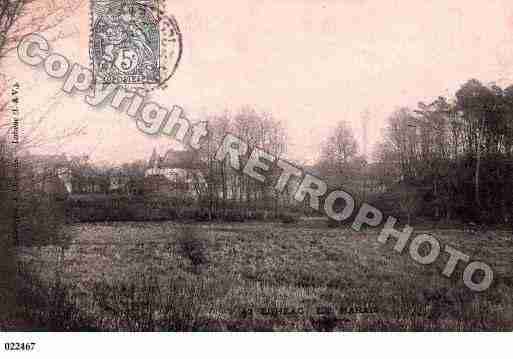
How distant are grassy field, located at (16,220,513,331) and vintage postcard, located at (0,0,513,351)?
0.02m

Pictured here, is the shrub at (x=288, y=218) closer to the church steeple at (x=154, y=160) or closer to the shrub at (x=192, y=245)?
the shrub at (x=192, y=245)

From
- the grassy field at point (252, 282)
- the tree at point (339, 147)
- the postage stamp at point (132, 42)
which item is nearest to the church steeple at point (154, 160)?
the grassy field at point (252, 282)

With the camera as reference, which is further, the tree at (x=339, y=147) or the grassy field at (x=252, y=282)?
the tree at (x=339, y=147)

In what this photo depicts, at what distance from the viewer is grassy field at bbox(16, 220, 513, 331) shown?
225 inches

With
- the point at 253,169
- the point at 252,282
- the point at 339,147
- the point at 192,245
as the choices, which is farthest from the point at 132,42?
the point at 252,282

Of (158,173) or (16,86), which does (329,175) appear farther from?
(16,86)

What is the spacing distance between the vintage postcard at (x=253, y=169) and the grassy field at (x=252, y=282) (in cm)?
2

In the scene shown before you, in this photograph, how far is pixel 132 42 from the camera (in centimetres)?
593

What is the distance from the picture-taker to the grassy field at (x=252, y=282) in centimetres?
573

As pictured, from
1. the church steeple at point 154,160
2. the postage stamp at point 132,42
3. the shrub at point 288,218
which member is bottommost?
the shrub at point 288,218

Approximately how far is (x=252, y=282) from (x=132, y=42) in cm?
377

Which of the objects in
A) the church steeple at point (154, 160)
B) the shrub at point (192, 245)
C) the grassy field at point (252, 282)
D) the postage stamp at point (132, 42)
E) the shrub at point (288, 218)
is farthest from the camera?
the shrub at point (288, 218)

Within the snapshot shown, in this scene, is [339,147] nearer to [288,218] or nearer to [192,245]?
[288,218]

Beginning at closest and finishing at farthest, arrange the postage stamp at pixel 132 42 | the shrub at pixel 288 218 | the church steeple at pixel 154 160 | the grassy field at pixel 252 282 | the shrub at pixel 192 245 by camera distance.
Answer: the grassy field at pixel 252 282 < the postage stamp at pixel 132 42 < the shrub at pixel 192 245 < the church steeple at pixel 154 160 < the shrub at pixel 288 218
